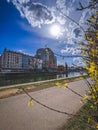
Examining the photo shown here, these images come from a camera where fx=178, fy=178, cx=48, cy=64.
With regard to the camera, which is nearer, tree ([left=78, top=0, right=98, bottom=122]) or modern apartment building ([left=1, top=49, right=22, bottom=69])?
tree ([left=78, top=0, right=98, bottom=122])

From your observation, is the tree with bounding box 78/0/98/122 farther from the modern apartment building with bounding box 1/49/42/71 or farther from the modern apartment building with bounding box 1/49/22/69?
the modern apartment building with bounding box 1/49/22/69

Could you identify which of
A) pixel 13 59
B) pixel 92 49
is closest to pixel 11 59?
pixel 13 59

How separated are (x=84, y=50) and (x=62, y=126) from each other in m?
4.52

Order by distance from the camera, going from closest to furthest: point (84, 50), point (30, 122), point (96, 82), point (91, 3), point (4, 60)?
point (96, 82)
point (84, 50)
point (91, 3)
point (30, 122)
point (4, 60)

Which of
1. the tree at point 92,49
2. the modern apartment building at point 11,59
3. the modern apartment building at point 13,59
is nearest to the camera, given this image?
the tree at point 92,49

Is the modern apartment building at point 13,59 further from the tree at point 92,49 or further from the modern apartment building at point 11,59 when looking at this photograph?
the tree at point 92,49

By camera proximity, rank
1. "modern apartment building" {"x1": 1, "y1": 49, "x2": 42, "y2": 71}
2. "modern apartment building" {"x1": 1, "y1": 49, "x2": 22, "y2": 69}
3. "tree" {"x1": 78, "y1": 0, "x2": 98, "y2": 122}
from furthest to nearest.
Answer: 1. "modern apartment building" {"x1": 1, "y1": 49, "x2": 42, "y2": 71}
2. "modern apartment building" {"x1": 1, "y1": 49, "x2": 22, "y2": 69}
3. "tree" {"x1": 78, "y1": 0, "x2": 98, "y2": 122}

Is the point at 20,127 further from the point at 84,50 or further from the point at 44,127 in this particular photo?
the point at 84,50

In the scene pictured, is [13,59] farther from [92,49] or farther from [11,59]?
[92,49]

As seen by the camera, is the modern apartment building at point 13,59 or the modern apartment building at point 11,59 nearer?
the modern apartment building at point 11,59

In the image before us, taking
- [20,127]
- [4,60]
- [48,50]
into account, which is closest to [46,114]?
[20,127]

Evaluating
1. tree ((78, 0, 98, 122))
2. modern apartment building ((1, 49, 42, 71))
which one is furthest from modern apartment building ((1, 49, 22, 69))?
tree ((78, 0, 98, 122))

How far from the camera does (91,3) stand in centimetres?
263

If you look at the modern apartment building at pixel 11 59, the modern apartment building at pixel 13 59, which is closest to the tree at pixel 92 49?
the modern apartment building at pixel 13 59
